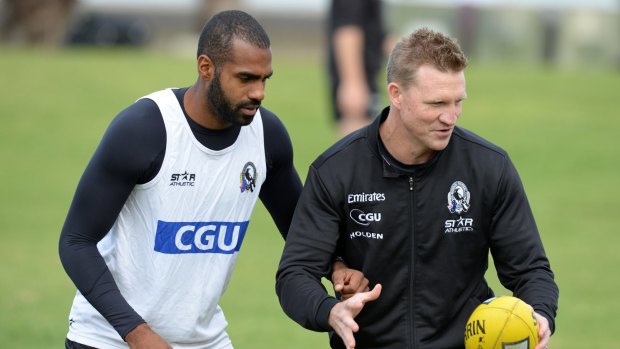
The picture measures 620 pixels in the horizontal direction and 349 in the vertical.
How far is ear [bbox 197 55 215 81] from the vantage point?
5.61 m

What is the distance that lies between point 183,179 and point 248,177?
35 cm

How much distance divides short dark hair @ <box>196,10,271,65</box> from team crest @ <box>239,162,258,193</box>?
22.3 inches

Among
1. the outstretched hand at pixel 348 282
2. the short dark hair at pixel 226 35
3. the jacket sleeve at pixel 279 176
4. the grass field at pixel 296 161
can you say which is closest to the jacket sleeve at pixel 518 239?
the outstretched hand at pixel 348 282

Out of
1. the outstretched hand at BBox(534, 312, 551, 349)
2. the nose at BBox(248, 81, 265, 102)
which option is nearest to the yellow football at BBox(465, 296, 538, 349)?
the outstretched hand at BBox(534, 312, 551, 349)

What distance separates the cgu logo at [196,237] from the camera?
18.7 feet

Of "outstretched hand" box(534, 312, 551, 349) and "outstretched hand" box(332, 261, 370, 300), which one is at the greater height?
"outstretched hand" box(332, 261, 370, 300)

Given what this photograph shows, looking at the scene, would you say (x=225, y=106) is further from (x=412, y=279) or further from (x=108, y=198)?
(x=412, y=279)

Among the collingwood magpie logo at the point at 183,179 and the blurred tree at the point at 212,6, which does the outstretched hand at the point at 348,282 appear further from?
the blurred tree at the point at 212,6

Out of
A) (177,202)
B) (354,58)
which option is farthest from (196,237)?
(354,58)

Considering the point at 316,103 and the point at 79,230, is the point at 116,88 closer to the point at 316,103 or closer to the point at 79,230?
the point at 316,103

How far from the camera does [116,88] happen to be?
23984 millimetres

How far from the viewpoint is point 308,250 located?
561cm

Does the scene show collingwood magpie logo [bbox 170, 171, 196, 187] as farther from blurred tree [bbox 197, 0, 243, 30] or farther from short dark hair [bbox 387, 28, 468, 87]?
blurred tree [bbox 197, 0, 243, 30]

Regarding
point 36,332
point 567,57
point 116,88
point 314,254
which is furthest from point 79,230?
point 567,57
